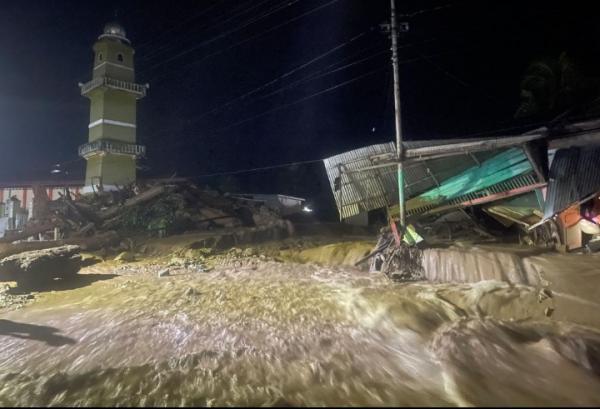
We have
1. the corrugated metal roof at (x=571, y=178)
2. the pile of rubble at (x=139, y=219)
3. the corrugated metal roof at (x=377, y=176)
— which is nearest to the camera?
the corrugated metal roof at (x=571, y=178)

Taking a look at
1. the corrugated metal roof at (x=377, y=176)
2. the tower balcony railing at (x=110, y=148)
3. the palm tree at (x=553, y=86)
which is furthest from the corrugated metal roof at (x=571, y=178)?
the tower balcony railing at (x=110, y=148)

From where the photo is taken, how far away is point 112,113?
3388cm

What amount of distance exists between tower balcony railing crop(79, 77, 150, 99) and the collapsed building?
29058mm

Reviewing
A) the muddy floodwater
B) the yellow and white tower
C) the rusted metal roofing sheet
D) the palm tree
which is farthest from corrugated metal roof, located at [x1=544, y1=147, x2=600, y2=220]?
the yellow and white tower

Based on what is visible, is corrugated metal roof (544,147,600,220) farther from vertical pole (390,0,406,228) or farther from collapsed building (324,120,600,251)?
vertical pole (390,0,406,228)

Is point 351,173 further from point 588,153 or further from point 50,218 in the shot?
point 50,218

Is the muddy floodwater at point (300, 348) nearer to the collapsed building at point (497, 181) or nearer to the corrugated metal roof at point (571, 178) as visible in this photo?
the corrugated metal roof at point (571, 178)

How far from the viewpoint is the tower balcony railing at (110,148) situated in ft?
107

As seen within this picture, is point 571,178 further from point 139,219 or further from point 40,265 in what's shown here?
point 139,219

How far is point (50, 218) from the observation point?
21438 millimetres

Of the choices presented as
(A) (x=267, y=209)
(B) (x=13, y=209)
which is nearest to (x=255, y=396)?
(A) (x=267, y=209)

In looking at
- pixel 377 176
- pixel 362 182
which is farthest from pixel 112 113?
pixel 377 176

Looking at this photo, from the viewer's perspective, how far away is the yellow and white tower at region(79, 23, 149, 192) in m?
33.2

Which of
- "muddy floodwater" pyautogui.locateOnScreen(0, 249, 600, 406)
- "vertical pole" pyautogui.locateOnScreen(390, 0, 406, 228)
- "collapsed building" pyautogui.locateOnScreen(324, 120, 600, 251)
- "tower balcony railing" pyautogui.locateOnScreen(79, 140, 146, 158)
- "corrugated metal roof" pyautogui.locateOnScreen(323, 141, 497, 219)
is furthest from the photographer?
"tower balcony railing" pyautogui.locateOnScreen(79, 140, 146, 158)
